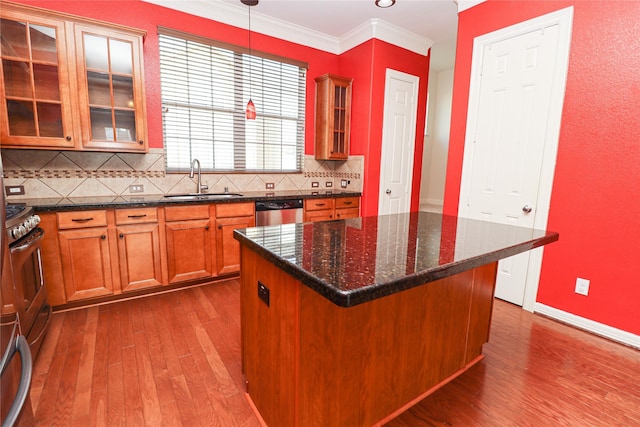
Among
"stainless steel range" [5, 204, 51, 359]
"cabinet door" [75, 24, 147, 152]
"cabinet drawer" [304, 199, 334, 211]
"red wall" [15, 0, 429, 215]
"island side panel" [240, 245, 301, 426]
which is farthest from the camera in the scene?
"cabinet drawer" [304, 199, 334, 211]

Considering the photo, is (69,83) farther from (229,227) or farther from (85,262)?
(229,227)

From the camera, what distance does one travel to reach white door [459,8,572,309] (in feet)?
8.11

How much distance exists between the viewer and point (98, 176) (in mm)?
2930

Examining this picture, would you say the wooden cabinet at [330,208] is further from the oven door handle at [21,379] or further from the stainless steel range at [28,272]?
the oven door handle at [21,379]

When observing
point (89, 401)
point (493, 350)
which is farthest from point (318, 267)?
point (493, 350)

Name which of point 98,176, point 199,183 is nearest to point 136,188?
point 98,176

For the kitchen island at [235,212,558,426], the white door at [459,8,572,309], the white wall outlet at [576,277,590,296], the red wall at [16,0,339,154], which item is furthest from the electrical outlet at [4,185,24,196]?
the white wall outlet at [576,277,590,296]

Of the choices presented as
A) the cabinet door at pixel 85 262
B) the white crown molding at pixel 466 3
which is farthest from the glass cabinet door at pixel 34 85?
the white crown molding at pixel 466 3

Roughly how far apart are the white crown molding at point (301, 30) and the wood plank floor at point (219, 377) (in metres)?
3.05

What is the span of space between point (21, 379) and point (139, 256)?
179 centimetres

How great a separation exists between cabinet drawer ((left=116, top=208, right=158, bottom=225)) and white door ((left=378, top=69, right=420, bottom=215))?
2678mm

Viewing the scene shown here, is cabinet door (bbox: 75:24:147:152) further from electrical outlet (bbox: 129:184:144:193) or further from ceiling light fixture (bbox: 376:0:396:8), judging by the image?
ceiling light fixture (bbox: 376:0:396:8)

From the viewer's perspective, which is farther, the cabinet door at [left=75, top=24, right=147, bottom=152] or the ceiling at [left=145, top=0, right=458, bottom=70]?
the ceiling at [left=145, top=0, right=458, bottom=70]

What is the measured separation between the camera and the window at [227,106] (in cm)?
326
